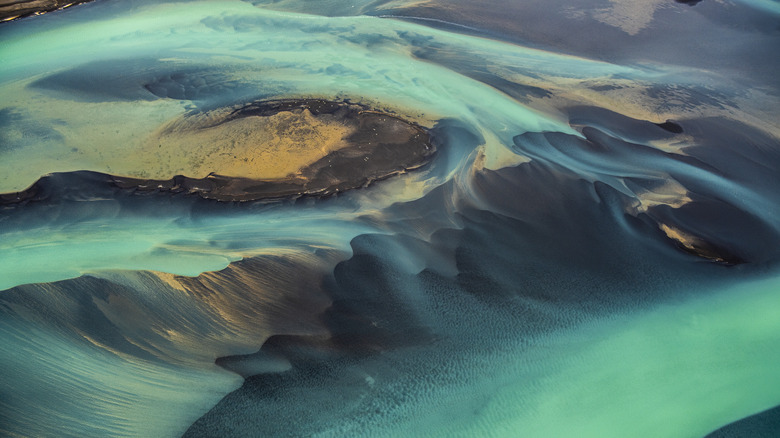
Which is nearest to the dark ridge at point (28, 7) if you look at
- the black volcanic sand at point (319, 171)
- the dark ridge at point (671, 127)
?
the black volcanic sand at point (319, 171)

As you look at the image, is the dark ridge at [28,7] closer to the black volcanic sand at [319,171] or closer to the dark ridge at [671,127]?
the black volcanic sand at [319,171]

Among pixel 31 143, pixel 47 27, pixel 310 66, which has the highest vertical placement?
pixel 47 27

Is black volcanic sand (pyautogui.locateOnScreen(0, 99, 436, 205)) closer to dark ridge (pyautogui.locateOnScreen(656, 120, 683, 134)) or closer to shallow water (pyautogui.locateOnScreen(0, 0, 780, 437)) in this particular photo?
shallow water (pyautogui.locateOnScreen(0, 0, 780, 437))

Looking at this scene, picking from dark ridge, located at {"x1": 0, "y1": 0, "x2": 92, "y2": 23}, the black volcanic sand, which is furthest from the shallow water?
dark ridge, located at {"x1": 0, "y1": 0, "x2": 92, "y2": 23}

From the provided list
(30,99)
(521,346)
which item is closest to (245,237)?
(521,346)

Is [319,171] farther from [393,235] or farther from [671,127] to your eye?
[671,127]

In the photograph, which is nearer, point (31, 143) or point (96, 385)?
point (96, 385)

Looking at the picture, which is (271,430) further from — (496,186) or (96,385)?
(496,186)

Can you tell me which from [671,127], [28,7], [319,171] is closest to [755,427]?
[671,127]
